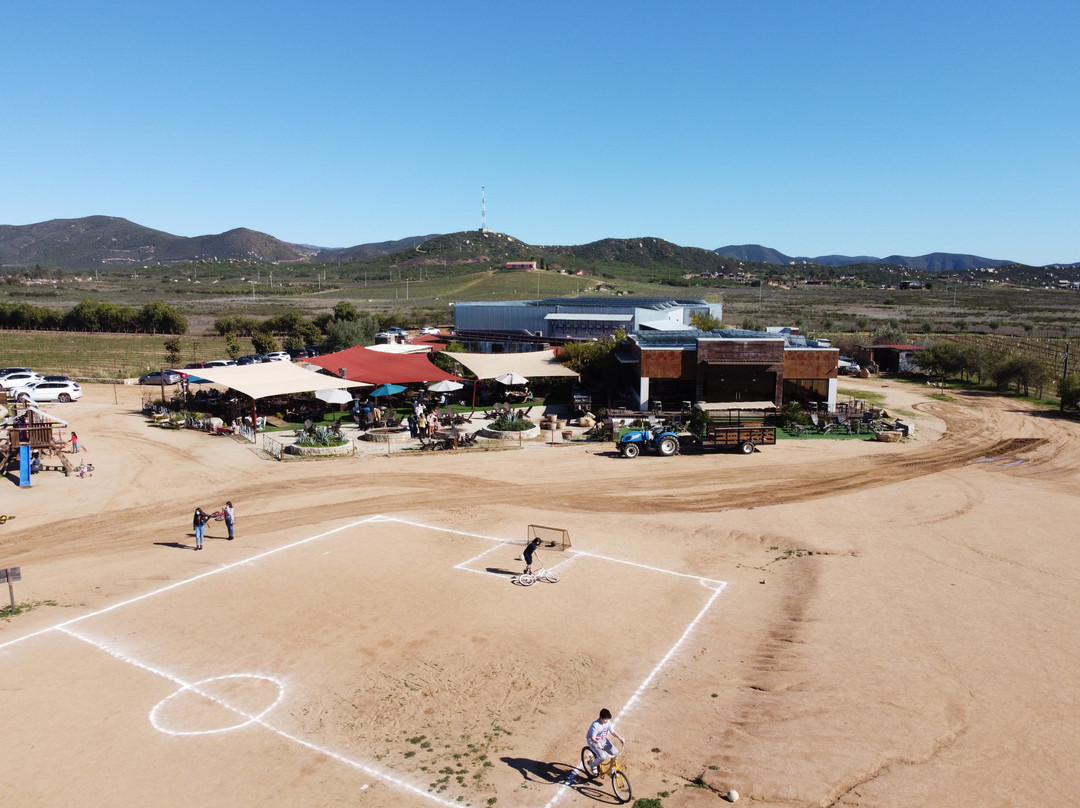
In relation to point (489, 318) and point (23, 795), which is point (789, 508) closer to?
point (23, 795)

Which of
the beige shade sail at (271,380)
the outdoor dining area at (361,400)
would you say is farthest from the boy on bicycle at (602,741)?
the beige shade sail at (271,380)

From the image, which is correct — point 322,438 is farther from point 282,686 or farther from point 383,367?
point 282,686

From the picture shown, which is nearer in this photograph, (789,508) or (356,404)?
(789,508)

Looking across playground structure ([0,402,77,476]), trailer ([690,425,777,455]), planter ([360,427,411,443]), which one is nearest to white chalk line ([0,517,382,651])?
planter ([360,427,411,443])

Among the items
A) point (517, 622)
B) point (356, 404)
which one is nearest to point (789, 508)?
point (517, 622)

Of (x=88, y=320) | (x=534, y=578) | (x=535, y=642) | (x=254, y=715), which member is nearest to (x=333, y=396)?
(x=534, y=578)

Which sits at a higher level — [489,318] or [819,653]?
[489,318]

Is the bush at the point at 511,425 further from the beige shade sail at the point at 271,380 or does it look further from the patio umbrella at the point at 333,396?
the beige shade sail at the point at 271,380
